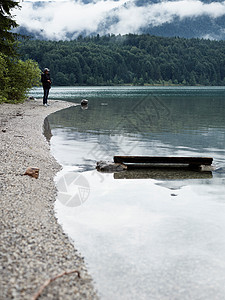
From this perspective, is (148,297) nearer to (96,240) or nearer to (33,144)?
(96,240)

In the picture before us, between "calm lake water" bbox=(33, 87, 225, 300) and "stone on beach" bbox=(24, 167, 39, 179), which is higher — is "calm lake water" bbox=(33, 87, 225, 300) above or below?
below

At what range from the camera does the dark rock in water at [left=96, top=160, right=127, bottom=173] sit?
14.6 meters

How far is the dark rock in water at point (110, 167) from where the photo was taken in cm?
1458

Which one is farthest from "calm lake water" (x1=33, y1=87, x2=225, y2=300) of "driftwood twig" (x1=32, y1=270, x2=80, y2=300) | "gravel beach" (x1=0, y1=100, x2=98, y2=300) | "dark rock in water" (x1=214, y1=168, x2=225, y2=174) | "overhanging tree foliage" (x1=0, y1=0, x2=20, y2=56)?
"overhanging tree foliage" (x1=0, y1=0, x2=20, y2=56)

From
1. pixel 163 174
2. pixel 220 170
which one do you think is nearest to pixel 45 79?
pixel 163 174

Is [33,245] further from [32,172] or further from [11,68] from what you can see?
[11,68]

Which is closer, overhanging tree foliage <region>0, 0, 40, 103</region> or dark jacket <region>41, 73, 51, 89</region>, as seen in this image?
overhanging tree foliage <region>0, 0, 40, 103</region>

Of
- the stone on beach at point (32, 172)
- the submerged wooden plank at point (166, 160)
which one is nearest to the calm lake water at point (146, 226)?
the submerged wooden plank at point (166, 160)

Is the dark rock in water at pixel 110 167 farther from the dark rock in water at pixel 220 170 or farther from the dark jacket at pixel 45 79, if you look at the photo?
the dark jacket at pixel 45 79

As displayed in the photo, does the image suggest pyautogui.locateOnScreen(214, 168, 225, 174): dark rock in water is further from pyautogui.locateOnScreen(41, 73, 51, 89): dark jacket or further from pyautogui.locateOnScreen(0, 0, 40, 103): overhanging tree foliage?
pyautogui.locateOnScreen(41, 73, 51, 89): dark jacket

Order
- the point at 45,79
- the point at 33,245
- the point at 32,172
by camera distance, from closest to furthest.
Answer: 1. the point at 33,245
2. the point at 32,172
3. the point at 45,79

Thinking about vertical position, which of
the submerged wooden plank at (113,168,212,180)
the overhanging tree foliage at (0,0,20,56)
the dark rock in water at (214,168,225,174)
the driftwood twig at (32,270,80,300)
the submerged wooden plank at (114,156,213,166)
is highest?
the overhanging tree foliage at (0,0,20,56)

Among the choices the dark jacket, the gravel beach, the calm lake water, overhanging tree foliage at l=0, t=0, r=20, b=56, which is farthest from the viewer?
the dark jacket

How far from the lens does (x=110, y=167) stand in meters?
14.7
